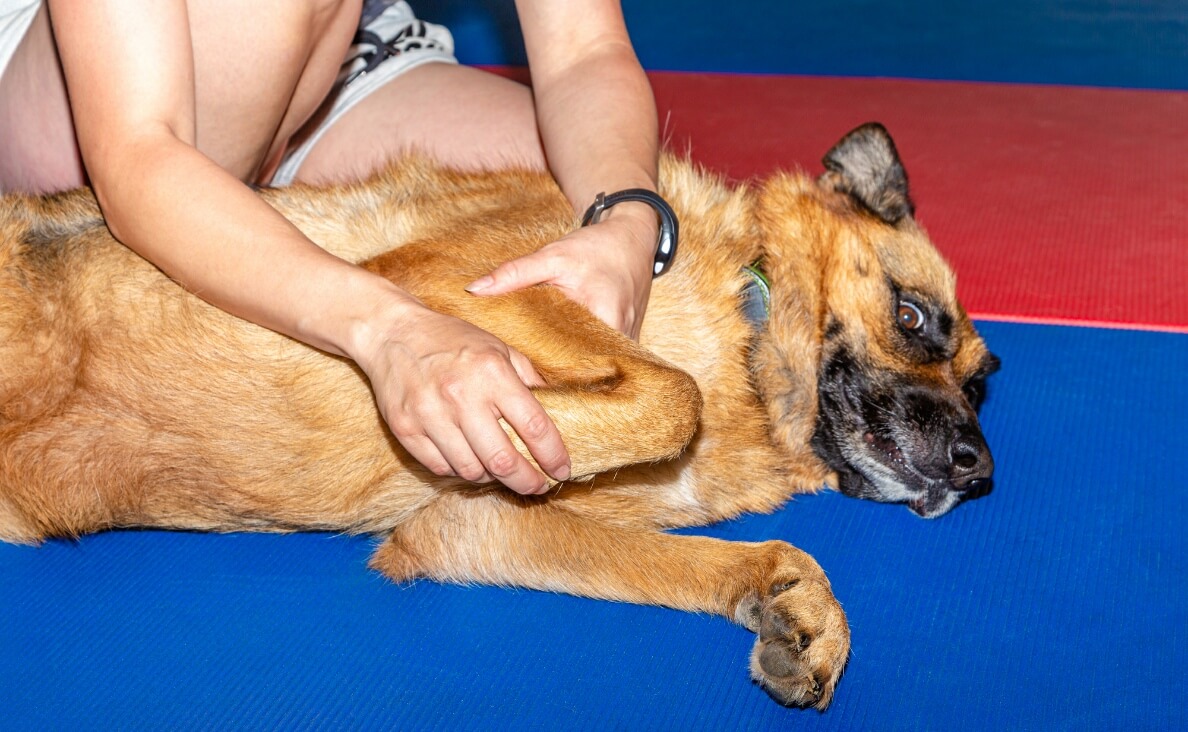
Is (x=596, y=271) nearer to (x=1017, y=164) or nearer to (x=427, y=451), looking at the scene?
(x=427, y=451)

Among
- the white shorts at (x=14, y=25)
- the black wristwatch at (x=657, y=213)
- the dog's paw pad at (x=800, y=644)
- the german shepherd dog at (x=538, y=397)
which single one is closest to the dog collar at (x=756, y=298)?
the german shepherd dog at (x=538, y=397)

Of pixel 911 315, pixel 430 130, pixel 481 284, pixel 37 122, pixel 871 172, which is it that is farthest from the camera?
pixel 430 130

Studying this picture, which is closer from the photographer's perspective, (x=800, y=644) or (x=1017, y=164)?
(x=800, y=644)

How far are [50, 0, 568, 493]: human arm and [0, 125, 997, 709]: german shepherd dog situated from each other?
169 mm

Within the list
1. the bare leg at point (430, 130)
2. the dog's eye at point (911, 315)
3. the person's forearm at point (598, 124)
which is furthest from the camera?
the bare leg at point (430, 130)

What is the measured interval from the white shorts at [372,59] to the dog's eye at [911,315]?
1.54 meters

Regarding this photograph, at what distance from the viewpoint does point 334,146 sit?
2986mm

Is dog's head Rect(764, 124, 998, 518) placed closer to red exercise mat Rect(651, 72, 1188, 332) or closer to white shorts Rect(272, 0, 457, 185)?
red exercise mat Rect(651, 72, 1188, 332)

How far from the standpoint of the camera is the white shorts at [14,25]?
8.27 feet

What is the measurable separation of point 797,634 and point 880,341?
90 centimetres

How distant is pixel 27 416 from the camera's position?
202cm

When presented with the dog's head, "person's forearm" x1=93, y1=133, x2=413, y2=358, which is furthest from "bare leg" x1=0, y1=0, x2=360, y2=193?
the dog's head

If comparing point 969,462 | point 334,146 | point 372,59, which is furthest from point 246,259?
point 969,462

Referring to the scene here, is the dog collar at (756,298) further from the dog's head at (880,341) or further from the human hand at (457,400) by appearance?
the human hand at (457,400)
